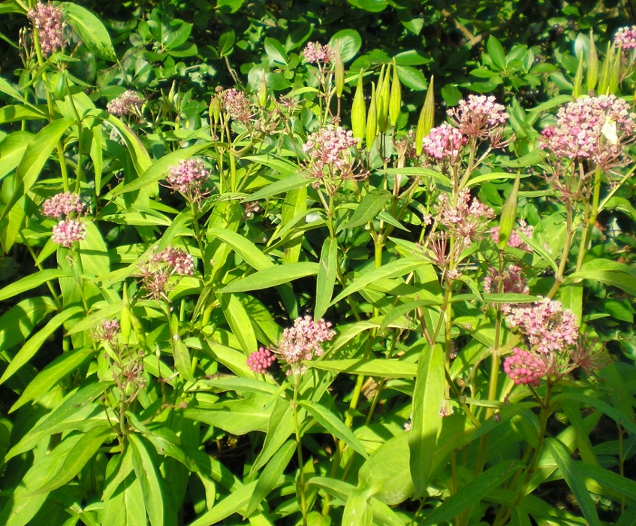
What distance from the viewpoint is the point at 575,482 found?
67.9 inches

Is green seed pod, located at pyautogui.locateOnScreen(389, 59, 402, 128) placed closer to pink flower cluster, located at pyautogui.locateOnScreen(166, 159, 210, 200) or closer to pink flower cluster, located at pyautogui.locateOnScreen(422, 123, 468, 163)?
pink flower cluster, located at pyautogui.locateOnScreen(422, 123, 468, 163)

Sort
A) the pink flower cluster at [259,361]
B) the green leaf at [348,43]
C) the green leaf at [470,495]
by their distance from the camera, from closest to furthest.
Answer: the green leaf at [470,495] < the pink flower cluster at [259,361] < the green leaf at [348,43]

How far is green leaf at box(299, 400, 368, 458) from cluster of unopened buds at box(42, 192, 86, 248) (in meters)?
1.04

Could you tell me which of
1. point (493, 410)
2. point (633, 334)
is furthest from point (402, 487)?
point (633, 334)

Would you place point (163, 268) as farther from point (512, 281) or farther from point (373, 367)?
→ point (512, 281)

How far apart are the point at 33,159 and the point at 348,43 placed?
1721 millimetres

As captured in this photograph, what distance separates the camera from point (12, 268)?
3.32 meters

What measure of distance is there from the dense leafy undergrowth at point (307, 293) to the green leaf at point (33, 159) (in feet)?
0.03

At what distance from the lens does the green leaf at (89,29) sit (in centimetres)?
259

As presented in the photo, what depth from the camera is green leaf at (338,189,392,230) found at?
176 centimetres

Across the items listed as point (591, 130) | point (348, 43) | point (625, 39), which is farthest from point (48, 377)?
point (625, 39)

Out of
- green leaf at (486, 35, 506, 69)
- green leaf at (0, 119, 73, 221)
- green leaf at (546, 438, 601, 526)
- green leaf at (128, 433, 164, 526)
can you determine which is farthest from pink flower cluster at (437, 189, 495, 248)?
green leaf at (486, 35, 506, 69)

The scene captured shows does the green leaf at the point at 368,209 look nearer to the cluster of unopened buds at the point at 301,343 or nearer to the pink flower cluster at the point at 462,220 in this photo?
the pink flower cluster at the point at 462,220

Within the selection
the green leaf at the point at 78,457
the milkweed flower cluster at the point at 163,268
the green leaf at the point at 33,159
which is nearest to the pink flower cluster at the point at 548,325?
the milkweed flower cluster at the point at 163,268
